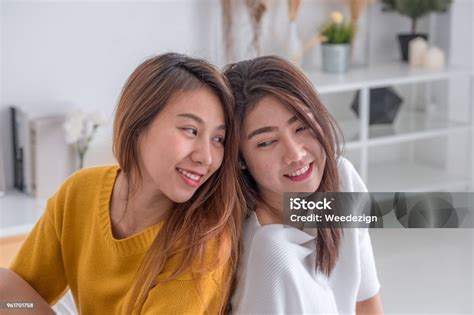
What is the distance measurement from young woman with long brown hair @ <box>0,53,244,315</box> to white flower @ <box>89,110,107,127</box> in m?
0.99

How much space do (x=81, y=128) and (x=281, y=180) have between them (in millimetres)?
1110

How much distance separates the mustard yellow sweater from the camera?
2.50ft

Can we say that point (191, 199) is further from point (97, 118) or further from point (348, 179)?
point (97, 118)

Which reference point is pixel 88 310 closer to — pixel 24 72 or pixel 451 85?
pixel 24 72

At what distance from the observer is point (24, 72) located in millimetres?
1896

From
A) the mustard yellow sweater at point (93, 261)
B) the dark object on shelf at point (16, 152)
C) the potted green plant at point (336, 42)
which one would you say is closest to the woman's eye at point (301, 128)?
the mustard yellow sweater at point (93, 261)

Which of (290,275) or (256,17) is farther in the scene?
(256,17)

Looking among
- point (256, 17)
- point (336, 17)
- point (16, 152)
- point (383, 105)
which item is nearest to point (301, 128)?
point (16, 152)

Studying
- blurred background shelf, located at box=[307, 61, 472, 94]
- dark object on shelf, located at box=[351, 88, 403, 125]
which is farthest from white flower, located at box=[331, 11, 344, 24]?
dark object on shelf, located at box=[351, 88, 403, 125]

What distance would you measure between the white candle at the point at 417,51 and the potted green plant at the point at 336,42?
0.80 ft

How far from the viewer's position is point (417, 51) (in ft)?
7.77

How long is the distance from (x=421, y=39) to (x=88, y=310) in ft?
5.64

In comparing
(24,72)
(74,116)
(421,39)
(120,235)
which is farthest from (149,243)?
(421,39)

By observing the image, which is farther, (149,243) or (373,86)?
(373,86)
